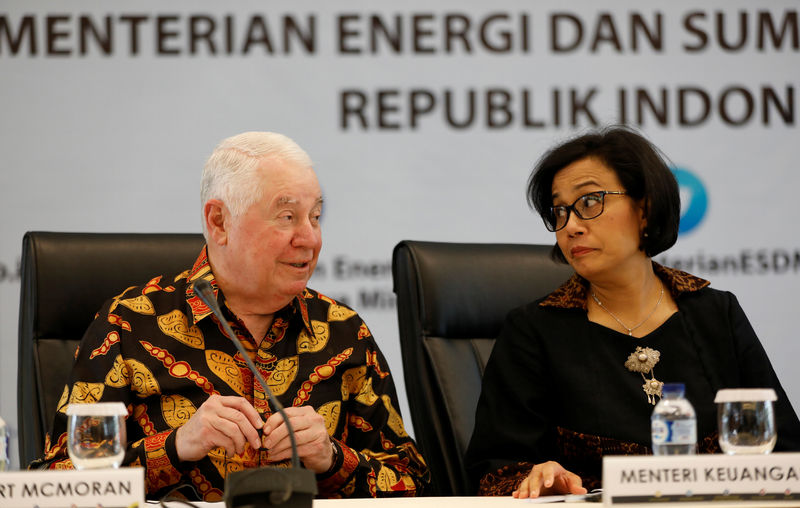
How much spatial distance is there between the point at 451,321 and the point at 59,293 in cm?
88

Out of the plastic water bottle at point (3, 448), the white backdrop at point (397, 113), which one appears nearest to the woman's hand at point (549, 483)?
the plastic water bottle at point (3, 448)

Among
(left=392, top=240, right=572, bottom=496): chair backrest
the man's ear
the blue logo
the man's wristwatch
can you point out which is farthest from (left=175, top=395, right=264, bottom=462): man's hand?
the blue logo

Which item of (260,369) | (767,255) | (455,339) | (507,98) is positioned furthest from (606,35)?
(260,369)

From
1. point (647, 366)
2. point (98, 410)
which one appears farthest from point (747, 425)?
point (98, 410)

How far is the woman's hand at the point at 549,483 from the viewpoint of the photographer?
1646 mm

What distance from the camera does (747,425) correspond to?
1405 mm

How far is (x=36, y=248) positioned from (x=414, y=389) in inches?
35.6

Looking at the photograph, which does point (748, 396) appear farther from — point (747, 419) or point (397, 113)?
point (397, 113)

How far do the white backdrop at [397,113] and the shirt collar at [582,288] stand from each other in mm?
1119

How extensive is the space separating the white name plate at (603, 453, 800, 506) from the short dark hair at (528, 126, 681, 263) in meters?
0.83

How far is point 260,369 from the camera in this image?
A: 1914mm

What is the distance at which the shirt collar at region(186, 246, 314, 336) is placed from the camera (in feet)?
6.30

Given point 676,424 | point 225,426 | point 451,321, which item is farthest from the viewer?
point 451,321

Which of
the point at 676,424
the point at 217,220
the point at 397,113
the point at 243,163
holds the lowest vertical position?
the point at 676,424
